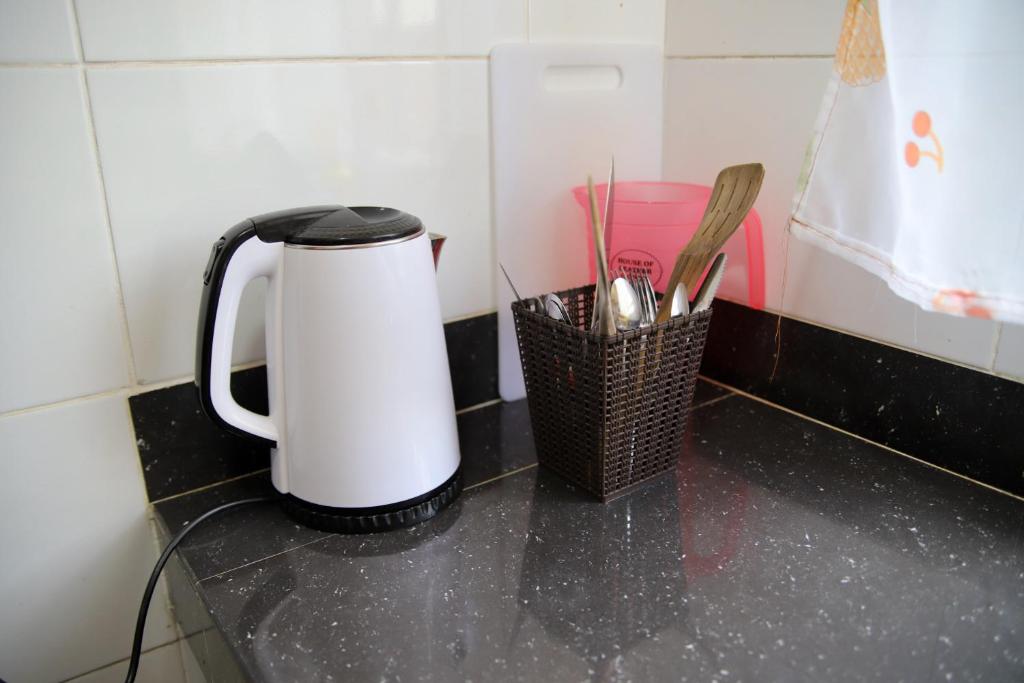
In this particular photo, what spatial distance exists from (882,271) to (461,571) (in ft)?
1.31

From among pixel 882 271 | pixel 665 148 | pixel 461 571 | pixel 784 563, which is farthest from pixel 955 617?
pixel 665 148

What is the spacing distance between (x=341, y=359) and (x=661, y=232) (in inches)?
14.7

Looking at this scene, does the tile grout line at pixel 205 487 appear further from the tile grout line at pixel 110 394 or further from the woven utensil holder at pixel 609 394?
the woven utensil holder at pixel 609 394

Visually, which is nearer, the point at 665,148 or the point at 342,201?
the point at 342,201

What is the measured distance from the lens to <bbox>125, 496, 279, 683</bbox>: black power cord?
648 millimetres

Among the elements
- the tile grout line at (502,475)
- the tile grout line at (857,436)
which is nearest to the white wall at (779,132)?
the tile grout line at (857,436)

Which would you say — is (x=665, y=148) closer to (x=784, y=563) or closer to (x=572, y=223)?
(x=572, y=223)

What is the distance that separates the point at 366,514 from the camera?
2.16 ft

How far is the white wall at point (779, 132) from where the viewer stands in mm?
723

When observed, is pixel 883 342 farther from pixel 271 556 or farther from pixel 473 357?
pixel 271 556

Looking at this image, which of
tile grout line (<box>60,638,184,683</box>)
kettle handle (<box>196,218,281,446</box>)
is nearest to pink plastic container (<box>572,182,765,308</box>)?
kettle handle (<box>196,218,281,446</box>)

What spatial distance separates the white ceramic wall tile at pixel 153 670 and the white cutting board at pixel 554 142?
448mm

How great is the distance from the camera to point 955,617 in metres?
0.55

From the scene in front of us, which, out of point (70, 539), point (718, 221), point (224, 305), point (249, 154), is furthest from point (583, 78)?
point (70, 539)
